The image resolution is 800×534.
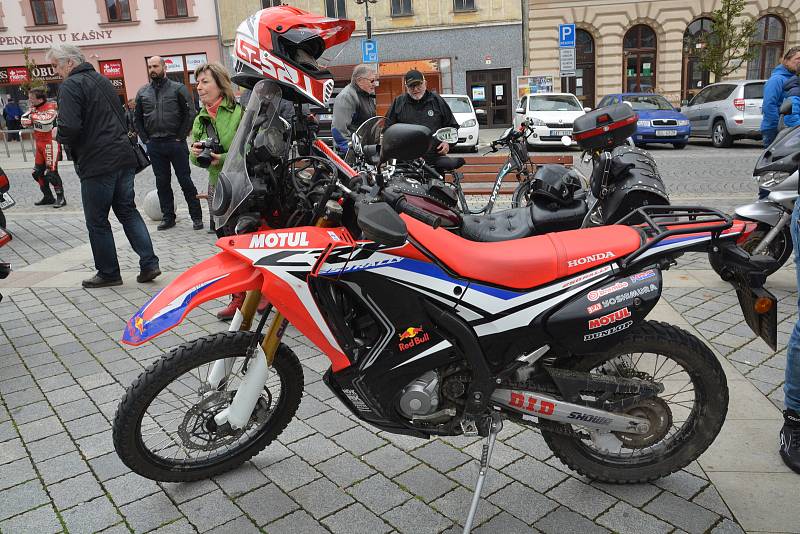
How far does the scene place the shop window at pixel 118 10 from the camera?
3134 centimetres

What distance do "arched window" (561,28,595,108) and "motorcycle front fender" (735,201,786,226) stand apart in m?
25.2

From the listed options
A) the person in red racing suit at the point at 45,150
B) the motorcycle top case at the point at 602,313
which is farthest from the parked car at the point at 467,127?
the motorcycle top case at the point at 602,313

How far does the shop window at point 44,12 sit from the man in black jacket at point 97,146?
3112cm

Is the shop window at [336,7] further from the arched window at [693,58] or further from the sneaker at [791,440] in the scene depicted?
the sneaker at [791,440]

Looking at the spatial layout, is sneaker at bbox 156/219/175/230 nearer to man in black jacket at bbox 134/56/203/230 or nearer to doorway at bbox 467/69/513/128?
man in black jacket at bbox 134/56/203/230

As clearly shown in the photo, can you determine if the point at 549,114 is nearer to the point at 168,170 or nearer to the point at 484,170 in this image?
the point at 484,170

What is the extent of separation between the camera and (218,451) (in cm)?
297

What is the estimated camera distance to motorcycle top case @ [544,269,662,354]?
2406mm

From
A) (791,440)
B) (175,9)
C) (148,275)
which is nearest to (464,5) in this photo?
(175,9)

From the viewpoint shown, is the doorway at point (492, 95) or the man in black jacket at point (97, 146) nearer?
the man in black jacket at point (97, 146)

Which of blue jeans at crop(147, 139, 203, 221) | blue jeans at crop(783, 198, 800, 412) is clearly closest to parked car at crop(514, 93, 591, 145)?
blue jeans at crop(147, 139, 203, 221)

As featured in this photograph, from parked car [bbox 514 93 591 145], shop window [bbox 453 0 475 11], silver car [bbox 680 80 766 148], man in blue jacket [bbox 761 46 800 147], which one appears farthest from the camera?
shop window [bbox 453 0 475 11]

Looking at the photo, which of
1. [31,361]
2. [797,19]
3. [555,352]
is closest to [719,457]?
[555,352]

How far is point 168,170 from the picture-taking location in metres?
8.35
